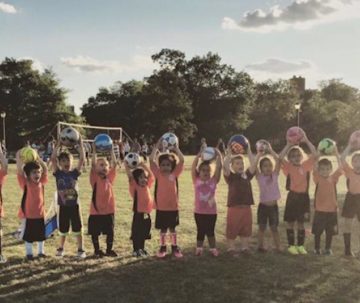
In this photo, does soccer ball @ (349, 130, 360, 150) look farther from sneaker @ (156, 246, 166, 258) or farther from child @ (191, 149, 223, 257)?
sneaker @ (156, 246, 166, 258)

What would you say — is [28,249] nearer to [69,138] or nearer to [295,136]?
[69,138]

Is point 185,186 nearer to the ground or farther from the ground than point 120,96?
nearer to the ground

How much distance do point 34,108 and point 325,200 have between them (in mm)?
54802

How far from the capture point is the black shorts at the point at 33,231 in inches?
336

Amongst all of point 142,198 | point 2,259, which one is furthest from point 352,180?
point 2,259

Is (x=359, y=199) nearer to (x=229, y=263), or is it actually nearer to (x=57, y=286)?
(x=229, y=263)

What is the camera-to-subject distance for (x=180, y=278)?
25.2 ft

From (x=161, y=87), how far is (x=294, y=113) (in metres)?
24.4

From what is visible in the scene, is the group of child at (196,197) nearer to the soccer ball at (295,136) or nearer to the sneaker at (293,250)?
the sneaker at (293,250)

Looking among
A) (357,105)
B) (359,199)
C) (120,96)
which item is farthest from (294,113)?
(359,199)

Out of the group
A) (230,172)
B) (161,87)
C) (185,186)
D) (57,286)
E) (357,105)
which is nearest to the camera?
(57,286)

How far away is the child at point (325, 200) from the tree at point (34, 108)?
51328 millimetres

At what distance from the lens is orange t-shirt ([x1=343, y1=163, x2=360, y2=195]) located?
29.8ft

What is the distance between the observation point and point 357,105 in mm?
60875
